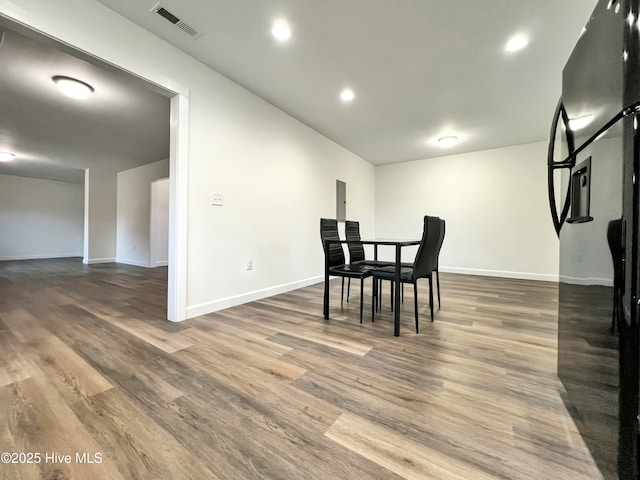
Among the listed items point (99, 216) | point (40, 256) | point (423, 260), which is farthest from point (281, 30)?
point (40, 256)

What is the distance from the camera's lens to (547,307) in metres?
2.83

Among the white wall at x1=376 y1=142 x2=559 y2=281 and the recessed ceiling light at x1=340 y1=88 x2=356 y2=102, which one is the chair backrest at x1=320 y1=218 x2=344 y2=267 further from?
the white wall at x1=376 y1=142 x2=559 y2=281

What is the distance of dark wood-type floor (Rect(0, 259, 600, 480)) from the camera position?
2.95 feet

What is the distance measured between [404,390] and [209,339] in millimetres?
1437

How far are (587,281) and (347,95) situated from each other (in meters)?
2.93

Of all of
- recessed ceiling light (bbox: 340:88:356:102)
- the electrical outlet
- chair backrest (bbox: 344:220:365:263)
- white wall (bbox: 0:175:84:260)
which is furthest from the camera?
white wall (bbox: 0:175:84:260)

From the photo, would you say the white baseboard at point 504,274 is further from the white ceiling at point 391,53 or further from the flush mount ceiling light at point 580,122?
the flush mount ceiling light at point 580,122

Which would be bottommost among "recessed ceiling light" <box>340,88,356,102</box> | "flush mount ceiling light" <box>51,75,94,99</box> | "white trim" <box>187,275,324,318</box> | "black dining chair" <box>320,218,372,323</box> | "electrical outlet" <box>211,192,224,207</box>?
"white trim" <box>187,275,324,318</box>

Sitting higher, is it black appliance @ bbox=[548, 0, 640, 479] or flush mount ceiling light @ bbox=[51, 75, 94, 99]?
flush mount ceiling light @ bbox=[51, 75, 94, 99]

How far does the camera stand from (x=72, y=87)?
9.10 feet

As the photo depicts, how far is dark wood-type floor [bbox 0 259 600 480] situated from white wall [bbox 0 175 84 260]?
7870 mm

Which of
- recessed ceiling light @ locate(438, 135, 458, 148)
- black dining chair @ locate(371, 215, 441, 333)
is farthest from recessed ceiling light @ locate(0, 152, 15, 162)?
recessed ceiling light @ locate(438, 135, 458, 148)

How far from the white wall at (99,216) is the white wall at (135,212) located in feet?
0.56

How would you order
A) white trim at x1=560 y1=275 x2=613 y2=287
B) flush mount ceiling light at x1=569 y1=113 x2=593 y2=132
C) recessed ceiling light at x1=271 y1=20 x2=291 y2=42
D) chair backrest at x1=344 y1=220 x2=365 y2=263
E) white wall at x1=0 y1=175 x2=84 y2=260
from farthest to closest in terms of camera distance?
white wall at x1=0 y1=175 x2=84 y2=260, chair backrest at x1=344 y1=220 x2=365 y2=263, recessed ceiling light at x1=271 y1=20 x2=291 y2=42, flush mount ceiling light at x1=569 y1=113 x2=593 y2=132, white trim at x1=560 y1=275 x2=613 y2=287
